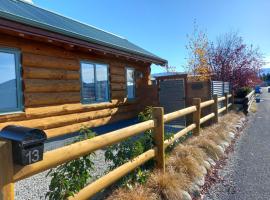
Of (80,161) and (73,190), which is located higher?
(80,161)

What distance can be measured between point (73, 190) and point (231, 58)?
19.1 m

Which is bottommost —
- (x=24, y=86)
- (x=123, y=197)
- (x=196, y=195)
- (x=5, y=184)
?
(x=196, y=195)

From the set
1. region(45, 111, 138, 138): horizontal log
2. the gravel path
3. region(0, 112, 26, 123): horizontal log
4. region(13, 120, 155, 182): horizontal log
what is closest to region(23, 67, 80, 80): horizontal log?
region(0, 112, 26, 123): horizontal log

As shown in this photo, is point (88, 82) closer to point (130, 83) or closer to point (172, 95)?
point (130, 83)

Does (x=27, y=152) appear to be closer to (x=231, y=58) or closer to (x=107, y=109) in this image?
(x=107, y=109)

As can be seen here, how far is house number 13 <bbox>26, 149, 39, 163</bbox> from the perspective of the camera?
6.33ft

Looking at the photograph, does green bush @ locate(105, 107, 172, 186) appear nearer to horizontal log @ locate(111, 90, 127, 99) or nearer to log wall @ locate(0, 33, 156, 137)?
log wall @ locate(0, 33, 156, 137)

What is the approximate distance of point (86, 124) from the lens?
8.02 m

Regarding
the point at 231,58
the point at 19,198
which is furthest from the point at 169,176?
the point at 231,58

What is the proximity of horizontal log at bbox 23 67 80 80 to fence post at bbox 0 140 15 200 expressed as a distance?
5.00m

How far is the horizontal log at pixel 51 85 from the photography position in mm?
6578

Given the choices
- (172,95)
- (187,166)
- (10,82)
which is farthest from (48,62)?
(172,95)

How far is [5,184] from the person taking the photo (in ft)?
6.21

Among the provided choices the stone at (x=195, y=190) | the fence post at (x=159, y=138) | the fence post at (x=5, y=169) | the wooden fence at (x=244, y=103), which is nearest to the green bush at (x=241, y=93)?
the wooden fence at (x=244, y=103)
